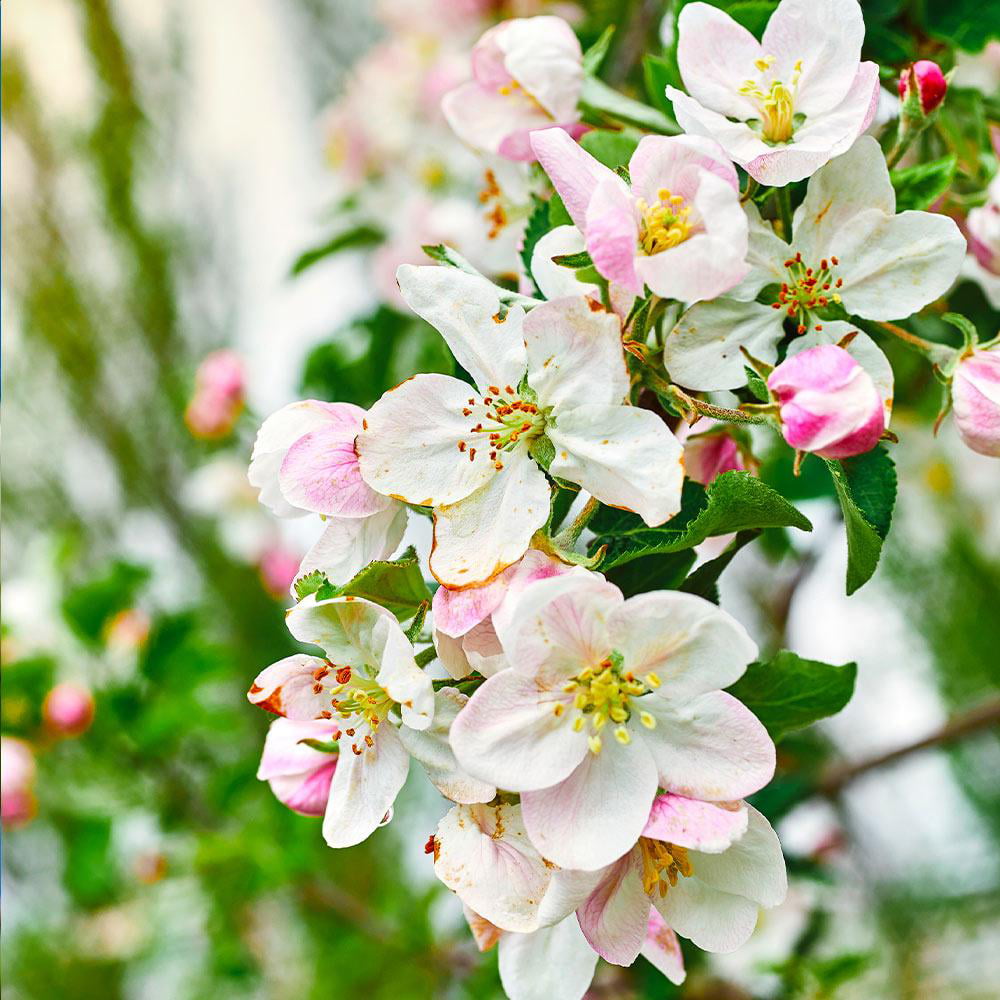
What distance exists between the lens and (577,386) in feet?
1.28

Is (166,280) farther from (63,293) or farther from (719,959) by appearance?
(719,959)

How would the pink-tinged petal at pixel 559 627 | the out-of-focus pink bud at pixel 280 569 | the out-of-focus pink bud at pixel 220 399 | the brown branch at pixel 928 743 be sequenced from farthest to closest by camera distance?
the out-of-focus pink bud at pixel 280 569 → the out-of-focus pink bud at pixel 220 399 → the brown branch at pixel 928 743 → the pink-tinged petal at pixel 559 627

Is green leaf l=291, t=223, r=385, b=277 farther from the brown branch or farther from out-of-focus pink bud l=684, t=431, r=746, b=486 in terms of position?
the brown branch

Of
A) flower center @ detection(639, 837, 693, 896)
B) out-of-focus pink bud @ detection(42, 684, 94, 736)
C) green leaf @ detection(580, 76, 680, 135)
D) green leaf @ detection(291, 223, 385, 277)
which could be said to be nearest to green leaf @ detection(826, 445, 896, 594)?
flower center @ detection(639, 837, 693, 896)

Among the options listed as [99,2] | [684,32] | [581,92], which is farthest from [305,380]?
[99,2]

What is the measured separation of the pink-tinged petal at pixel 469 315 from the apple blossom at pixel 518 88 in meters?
0.19

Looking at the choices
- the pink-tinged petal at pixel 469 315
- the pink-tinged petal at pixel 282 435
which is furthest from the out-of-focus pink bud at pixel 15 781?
the pink-tinged petal at pixel 469 315

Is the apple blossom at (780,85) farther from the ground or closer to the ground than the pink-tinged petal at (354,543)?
farther from the ground

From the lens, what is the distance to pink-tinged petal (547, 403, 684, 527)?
0.36m

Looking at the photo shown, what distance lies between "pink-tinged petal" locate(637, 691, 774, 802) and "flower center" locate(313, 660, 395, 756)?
11 centimetres

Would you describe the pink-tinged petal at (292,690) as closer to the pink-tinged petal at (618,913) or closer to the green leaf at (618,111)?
the pink-tinged petal at (618,913)

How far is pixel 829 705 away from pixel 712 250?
0.20 m

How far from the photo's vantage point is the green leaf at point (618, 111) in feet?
1.78

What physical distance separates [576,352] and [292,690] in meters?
0.18
